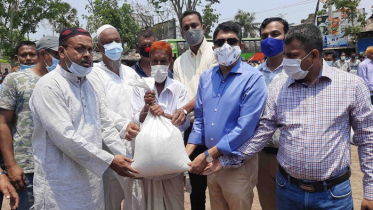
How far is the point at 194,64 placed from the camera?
3646 millimetres

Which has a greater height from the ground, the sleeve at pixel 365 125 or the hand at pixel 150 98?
the hand at pixel 150 98

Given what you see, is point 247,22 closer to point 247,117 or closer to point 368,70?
point 368,70

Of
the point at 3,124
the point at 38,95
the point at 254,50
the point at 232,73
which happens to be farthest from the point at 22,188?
the point at 254,50

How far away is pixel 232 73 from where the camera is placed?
276 cm

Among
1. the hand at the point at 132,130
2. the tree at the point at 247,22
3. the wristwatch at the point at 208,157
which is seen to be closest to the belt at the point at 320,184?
the wristwatch at the point at 208,157

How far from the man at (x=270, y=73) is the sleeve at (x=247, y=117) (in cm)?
57

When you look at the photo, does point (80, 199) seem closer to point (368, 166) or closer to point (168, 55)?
point (168, 55)

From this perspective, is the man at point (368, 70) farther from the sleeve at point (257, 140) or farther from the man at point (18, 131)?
the man at point (18, 131)

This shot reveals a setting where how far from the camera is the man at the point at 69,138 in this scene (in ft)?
7.52

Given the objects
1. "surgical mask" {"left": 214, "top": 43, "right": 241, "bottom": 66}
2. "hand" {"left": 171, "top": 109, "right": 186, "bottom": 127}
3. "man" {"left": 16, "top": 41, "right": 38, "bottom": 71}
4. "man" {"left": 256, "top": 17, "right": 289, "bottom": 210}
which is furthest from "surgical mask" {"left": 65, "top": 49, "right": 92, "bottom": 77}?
"man" {"left": 256, "top": 17, "right": 289, "bottom": 210}

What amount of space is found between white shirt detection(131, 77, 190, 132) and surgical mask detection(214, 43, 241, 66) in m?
0.56

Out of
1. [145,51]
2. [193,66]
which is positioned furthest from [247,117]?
[145,51]

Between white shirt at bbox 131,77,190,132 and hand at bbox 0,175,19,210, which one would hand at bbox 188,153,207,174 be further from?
hand at bbox 0,175,19,210

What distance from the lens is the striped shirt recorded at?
214cm
